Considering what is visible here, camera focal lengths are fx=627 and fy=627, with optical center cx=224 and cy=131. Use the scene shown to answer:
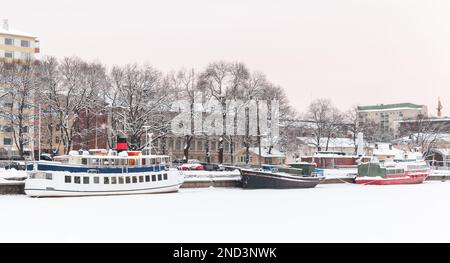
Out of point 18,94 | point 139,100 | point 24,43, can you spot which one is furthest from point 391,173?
point 24,43

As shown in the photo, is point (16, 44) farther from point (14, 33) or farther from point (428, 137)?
point (428, 137)

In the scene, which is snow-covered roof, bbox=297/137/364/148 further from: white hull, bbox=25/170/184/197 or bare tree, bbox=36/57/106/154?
white hull, bbox=25/170/184/197

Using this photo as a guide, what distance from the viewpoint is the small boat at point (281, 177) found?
57875 mm

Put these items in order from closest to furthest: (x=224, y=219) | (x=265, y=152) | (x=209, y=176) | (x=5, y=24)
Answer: (x=224, y=219), (x=209, y=176), (x=265, y=152), (x=5, y=24)

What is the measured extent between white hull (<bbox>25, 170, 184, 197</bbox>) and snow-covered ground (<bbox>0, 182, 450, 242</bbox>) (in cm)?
135

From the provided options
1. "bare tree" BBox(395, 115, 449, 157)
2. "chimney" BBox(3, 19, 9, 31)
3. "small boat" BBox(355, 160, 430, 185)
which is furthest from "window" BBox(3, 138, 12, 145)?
"bare tree" BBox(395, 115, 449, 157)

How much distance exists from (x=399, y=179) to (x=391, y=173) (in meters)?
1.39

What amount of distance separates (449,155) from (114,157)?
8596 centimetres

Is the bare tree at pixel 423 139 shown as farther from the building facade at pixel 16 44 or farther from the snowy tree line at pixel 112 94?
the building facade at pixel 16 44

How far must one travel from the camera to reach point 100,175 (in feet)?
157

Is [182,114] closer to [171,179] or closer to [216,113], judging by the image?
[216,113]

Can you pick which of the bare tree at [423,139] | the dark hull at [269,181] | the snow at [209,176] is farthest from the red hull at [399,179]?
the bare tree at [423,139]
